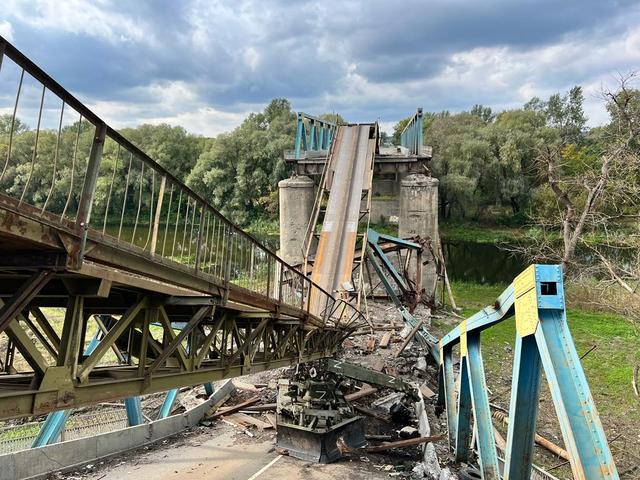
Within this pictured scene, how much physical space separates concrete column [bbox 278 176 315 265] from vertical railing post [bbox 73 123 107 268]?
18577mm

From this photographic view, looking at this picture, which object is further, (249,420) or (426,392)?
(426,392)

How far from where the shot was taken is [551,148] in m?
17.3

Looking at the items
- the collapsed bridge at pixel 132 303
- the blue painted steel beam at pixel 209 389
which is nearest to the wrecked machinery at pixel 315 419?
the collapsed bridge at pixel 132 303

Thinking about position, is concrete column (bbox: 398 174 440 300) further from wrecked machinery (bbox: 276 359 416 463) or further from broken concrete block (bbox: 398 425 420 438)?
wrecked machinery (bbox: 276 359 416 463)

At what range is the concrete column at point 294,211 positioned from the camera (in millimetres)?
21844

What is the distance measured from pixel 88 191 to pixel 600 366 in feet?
51.2

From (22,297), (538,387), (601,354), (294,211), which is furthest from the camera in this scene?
(294,211)

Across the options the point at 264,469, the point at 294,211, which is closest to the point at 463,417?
the point at 264,469

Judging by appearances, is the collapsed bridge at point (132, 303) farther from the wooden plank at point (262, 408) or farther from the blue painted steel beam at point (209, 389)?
the blue painted steel beam at point (209, 389)

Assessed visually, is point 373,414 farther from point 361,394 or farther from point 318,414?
point 318,414

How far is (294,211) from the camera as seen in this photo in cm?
2198

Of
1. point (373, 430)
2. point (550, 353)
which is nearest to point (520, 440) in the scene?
point (550, 353)

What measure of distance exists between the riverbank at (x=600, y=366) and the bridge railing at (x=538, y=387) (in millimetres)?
6504

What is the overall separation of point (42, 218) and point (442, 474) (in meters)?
6.21
